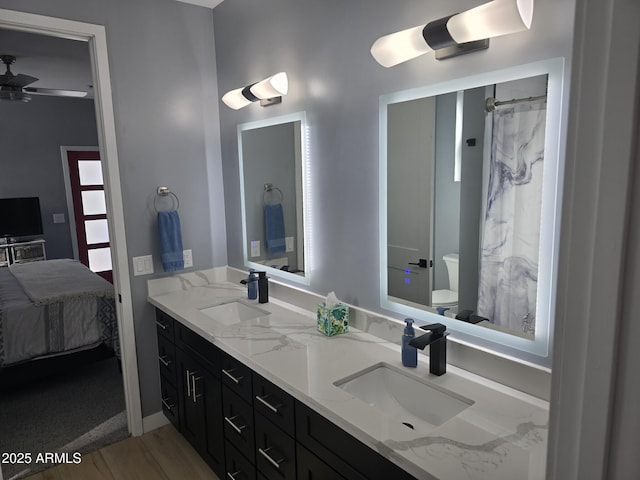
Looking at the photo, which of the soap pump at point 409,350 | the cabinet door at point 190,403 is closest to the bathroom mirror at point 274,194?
the cabinet door at point 190,403

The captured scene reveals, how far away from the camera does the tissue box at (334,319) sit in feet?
6.38

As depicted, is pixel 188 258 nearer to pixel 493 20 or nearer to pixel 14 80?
pixel 493 20

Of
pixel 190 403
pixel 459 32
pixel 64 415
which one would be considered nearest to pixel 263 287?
pixel 190 403

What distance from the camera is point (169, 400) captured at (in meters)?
2.72

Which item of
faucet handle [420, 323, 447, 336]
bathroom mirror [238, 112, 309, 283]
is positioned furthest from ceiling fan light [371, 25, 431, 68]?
faucet handle [420, 323, 447, 336]

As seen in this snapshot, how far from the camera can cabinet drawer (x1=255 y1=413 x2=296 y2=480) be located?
1.60 meters

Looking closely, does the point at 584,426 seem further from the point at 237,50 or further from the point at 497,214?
the point at 237,50

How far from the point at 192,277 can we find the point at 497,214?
6.61 ft

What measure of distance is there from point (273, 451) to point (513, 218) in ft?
4.03

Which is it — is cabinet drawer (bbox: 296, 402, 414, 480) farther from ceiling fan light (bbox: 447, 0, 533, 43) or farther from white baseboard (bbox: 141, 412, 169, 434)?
white baseboard (bbox: 141, 412, 169, 434)

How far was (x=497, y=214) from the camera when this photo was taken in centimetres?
147

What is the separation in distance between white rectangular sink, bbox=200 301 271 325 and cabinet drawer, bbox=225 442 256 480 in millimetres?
662

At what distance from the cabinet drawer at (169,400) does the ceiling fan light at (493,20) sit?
7.68 ft

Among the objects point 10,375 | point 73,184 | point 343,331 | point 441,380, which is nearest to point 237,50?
point 343,331
